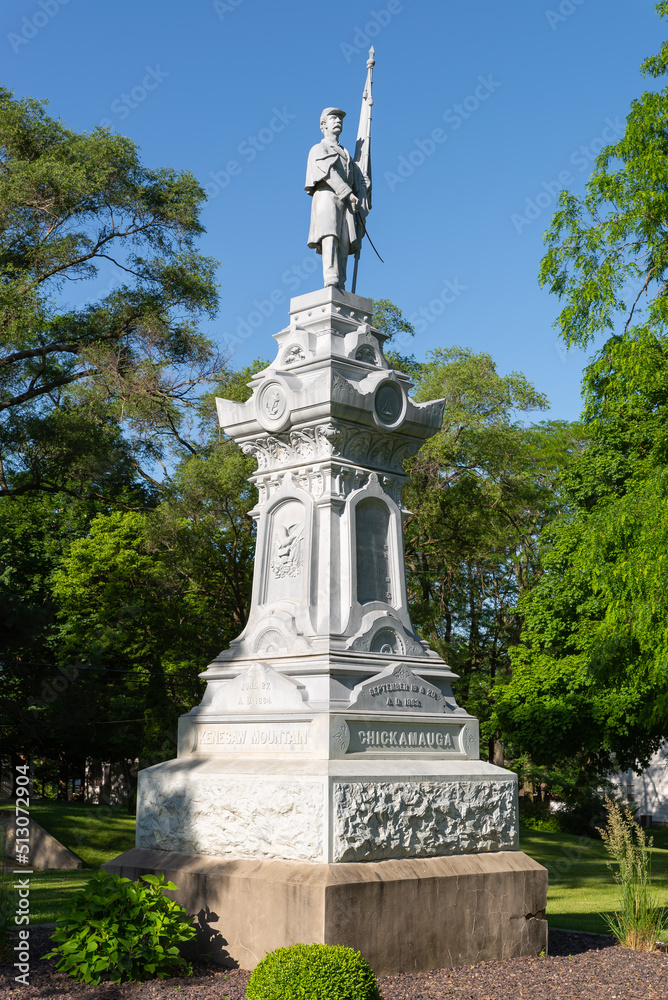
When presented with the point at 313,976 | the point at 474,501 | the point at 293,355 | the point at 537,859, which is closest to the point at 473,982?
the point at 313,976

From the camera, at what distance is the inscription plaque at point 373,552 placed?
996cm

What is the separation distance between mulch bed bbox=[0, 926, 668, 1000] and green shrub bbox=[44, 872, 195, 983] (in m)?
0.13

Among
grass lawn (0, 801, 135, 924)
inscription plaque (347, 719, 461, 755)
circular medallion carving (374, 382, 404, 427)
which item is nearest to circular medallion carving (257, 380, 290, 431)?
circular medallion carving (374, 382, 404, 427)

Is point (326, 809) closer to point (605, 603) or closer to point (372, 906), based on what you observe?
point (372, 906)

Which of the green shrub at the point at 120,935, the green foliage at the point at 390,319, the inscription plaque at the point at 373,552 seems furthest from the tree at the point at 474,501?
the green shrub at the point at 120,935

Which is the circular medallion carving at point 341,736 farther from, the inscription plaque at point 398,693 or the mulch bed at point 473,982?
the mulch bed at point 473,982

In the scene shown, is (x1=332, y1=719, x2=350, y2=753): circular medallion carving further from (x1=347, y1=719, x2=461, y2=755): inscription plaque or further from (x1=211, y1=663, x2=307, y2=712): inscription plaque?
(x1=211, y1=663, x2=307, y2=712): inscription plaque

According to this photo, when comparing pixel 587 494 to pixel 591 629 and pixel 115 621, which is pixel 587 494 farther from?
pixel 115 621

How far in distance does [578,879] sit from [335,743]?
12.5 m

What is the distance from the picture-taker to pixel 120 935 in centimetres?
765

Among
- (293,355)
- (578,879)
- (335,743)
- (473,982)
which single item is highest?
(293,355)

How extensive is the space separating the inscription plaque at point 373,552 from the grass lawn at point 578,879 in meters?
4.54

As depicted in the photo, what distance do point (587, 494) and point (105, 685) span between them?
1327 centimetres

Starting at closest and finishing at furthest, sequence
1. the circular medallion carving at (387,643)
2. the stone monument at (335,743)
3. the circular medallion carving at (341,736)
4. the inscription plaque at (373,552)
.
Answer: the stone monument at (335,743) < the circular medallion carving at (341,736) < the circular medallion carving at (387,643) < the inscription plaque at (373,552)
